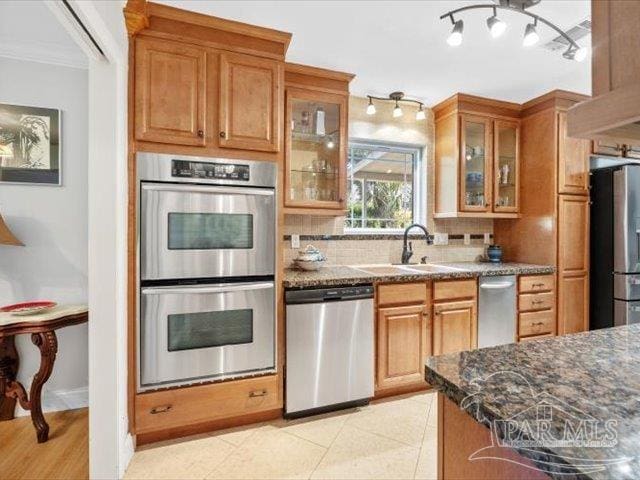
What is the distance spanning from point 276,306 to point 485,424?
5.46ft

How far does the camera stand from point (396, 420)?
227cm

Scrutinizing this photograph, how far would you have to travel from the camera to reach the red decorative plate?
2066 mm

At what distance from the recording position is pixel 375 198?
11.1 ft

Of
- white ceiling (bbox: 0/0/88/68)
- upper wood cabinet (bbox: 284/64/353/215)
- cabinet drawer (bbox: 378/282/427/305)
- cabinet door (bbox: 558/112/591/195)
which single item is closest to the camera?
white ceiling (bbox: 0/0/88/68)

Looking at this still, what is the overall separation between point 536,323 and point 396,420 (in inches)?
62.9

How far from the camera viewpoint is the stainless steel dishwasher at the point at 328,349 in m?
2.20

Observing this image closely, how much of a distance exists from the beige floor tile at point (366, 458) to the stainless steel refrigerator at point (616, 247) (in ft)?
7.76

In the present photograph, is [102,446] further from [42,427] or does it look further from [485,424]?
[485,424]

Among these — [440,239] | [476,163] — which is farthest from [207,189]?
[476,163]

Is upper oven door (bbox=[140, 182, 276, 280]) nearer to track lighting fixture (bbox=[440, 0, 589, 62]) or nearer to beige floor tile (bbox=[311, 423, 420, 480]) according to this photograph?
beige floor tile (bbox=[311, 423, 420, 480])

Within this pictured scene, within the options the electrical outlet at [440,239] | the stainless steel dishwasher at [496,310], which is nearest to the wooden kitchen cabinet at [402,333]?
the stainless steel dishwasher at [496,310]

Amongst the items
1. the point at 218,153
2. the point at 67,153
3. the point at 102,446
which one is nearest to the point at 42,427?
the point at 102,446

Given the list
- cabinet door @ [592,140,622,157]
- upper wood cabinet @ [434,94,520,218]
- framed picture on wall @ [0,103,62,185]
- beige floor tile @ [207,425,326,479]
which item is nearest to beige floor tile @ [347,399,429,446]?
beige floor tile @ [207,425,326,479]

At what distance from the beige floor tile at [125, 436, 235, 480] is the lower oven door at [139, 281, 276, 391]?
0.37 meters
